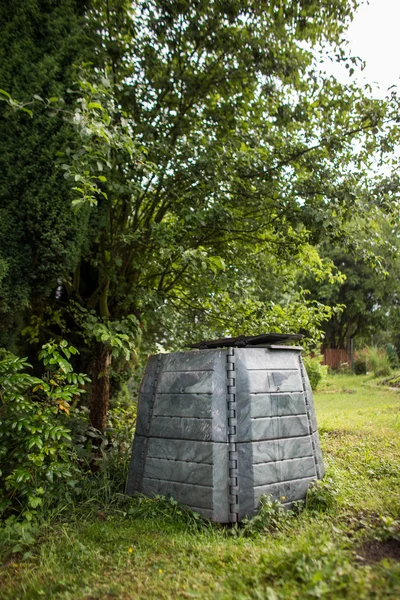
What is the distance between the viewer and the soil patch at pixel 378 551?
2.46m

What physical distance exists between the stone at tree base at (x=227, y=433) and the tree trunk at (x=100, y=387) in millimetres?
1442

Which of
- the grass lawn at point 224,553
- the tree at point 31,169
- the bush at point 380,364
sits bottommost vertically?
the grass lawn at point 224,553

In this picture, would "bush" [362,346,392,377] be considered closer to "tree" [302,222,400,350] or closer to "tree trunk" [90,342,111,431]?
"tree" [302,222,400,350]

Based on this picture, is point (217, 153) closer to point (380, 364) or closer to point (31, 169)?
point (31, 169)

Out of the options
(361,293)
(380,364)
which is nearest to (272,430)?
(380,364)

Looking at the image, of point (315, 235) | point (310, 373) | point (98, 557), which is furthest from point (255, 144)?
point (310, 373)

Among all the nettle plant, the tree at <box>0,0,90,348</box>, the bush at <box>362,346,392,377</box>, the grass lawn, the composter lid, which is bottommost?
the grass lawn

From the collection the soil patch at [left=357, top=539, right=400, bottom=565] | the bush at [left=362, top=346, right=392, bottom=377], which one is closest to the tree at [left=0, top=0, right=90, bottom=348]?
the soil patch at [left=357, top=539, right=400, bottom=565]

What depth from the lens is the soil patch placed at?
246cm

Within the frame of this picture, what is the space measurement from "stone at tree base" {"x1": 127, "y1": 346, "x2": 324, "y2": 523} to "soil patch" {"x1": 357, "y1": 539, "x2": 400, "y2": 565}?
0.92 meters

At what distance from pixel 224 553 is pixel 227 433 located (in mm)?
867

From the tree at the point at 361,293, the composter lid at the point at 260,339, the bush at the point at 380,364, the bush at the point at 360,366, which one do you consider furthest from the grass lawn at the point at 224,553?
the tree at the point at 361,293

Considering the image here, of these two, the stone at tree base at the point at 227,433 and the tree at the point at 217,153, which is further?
the tree at the point at 217,153

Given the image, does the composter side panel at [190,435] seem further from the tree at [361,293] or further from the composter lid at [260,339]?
the tree at [361,293]
